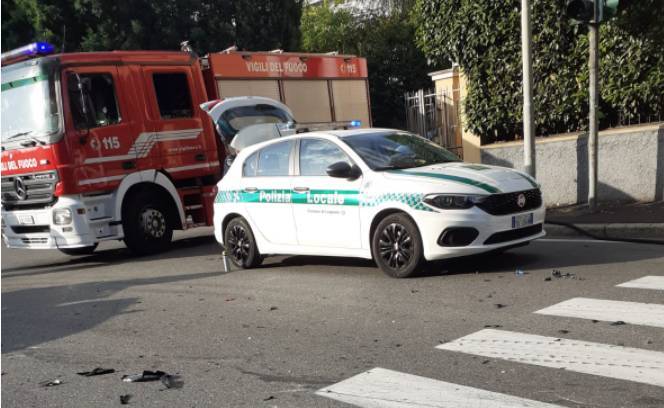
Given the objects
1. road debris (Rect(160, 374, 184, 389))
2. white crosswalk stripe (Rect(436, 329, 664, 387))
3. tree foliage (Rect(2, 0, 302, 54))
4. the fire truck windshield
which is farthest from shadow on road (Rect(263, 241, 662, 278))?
tree foliage (Rect(2, 0, 302, 54))

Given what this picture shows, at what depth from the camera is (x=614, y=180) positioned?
12453 mm

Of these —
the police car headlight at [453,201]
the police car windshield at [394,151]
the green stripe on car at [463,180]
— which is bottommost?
the police car headlight at [453,201]

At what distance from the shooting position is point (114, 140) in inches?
458

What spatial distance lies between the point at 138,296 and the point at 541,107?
8513mm

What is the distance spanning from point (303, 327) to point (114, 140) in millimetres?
6408

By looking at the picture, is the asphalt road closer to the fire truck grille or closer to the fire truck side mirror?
the fire truck grille

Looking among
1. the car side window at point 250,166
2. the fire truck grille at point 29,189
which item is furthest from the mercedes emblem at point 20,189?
the car side window at point 250,166

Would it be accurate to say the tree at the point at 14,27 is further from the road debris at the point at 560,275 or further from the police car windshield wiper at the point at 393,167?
the road debris at the point at 560,275

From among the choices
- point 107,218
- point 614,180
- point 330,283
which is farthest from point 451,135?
point 330,283

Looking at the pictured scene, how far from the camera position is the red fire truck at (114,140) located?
11.3 metres

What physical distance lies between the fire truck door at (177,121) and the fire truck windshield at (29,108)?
1.50 metres

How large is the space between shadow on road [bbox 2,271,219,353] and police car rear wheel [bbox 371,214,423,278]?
8.46ft

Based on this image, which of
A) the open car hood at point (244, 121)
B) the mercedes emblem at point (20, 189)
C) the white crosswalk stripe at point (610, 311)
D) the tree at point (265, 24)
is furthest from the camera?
the tree at point (265, 24)

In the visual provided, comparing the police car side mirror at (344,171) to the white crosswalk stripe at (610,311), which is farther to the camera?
the police car side mirror at (344,171)
